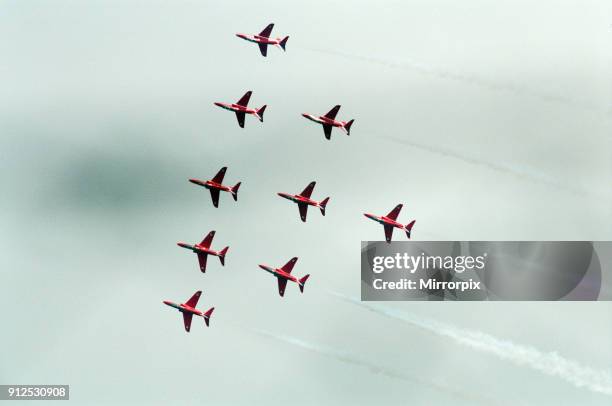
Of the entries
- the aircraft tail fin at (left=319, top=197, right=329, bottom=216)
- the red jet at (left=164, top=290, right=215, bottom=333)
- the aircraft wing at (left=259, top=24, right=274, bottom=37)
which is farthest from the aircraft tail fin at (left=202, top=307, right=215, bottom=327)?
the aircraft wing at (left=259, top=24, right=274, bottom=37)

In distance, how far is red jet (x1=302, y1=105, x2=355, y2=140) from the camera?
168 metres

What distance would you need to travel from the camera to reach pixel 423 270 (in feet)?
541

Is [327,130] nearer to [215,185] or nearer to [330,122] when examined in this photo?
[330,122]

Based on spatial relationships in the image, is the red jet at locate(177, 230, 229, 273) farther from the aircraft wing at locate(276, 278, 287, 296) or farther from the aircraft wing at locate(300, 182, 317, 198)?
the aircraft wing at locate(300, 182, 317, 198)

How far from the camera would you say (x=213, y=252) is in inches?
6767

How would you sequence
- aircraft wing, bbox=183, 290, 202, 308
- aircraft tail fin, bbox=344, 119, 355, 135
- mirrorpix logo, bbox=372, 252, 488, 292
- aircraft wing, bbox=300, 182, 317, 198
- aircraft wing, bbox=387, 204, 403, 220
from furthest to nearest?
aircraft wing, bbox=183, 290, 202, 308 → aircraft wing, bbox=300, 182, 317, 198 → aircraft wing, bbox=387, 204, 403, 220 → aircraft tail fin, bbox=344, 119, 355, 135 → mirrorpix logo, bbox=372, 252, 488, 292

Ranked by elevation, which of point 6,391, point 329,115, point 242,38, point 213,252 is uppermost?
point 242,38

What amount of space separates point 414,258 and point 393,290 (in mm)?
4639

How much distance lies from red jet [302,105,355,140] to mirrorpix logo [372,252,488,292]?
15.7 meters

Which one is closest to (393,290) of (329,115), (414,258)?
(414,258)

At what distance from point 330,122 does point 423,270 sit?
21.0 meters

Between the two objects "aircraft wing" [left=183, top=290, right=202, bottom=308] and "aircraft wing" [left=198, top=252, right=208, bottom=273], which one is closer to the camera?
"aircraft wing" [left=198, top=252, right=208, bottom=273]

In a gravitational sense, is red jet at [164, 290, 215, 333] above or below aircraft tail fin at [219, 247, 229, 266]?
below

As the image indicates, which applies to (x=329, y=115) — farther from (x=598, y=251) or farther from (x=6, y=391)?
(x=6, y=391)
